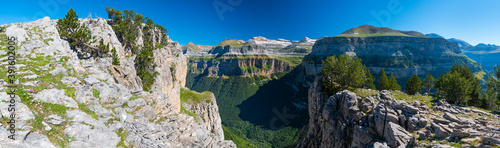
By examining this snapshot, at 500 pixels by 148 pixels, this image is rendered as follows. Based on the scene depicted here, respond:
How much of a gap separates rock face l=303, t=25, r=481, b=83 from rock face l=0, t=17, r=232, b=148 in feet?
516

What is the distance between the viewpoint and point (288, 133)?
109625 mm

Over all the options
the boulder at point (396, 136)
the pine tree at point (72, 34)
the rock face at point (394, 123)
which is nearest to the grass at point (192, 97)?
the pine tree at point (72, 34)

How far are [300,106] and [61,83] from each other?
453 feet

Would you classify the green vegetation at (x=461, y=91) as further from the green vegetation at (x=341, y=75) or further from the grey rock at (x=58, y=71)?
the grey rock at (x=58, y=71)

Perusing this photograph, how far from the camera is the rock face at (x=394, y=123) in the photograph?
15.4 m

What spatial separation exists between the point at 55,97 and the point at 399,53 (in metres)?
217

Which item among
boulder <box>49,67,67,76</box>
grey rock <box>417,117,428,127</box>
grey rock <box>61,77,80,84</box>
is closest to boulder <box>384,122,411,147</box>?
grey rock <box>417,117,428,127</box>

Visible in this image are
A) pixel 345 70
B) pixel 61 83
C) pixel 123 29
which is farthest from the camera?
pixel 123 29

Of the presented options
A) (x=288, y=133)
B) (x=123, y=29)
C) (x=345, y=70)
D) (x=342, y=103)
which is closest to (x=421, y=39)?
(x=288, y=133)

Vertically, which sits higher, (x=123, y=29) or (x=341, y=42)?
(x=341, y=42)

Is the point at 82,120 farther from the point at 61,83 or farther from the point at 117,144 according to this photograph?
the point at 61,83

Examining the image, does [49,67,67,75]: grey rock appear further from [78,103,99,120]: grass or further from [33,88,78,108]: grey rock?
[78,103,99,120]: grass

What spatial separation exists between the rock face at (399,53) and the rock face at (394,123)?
14011 cm

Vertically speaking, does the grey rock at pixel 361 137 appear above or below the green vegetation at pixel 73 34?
below
